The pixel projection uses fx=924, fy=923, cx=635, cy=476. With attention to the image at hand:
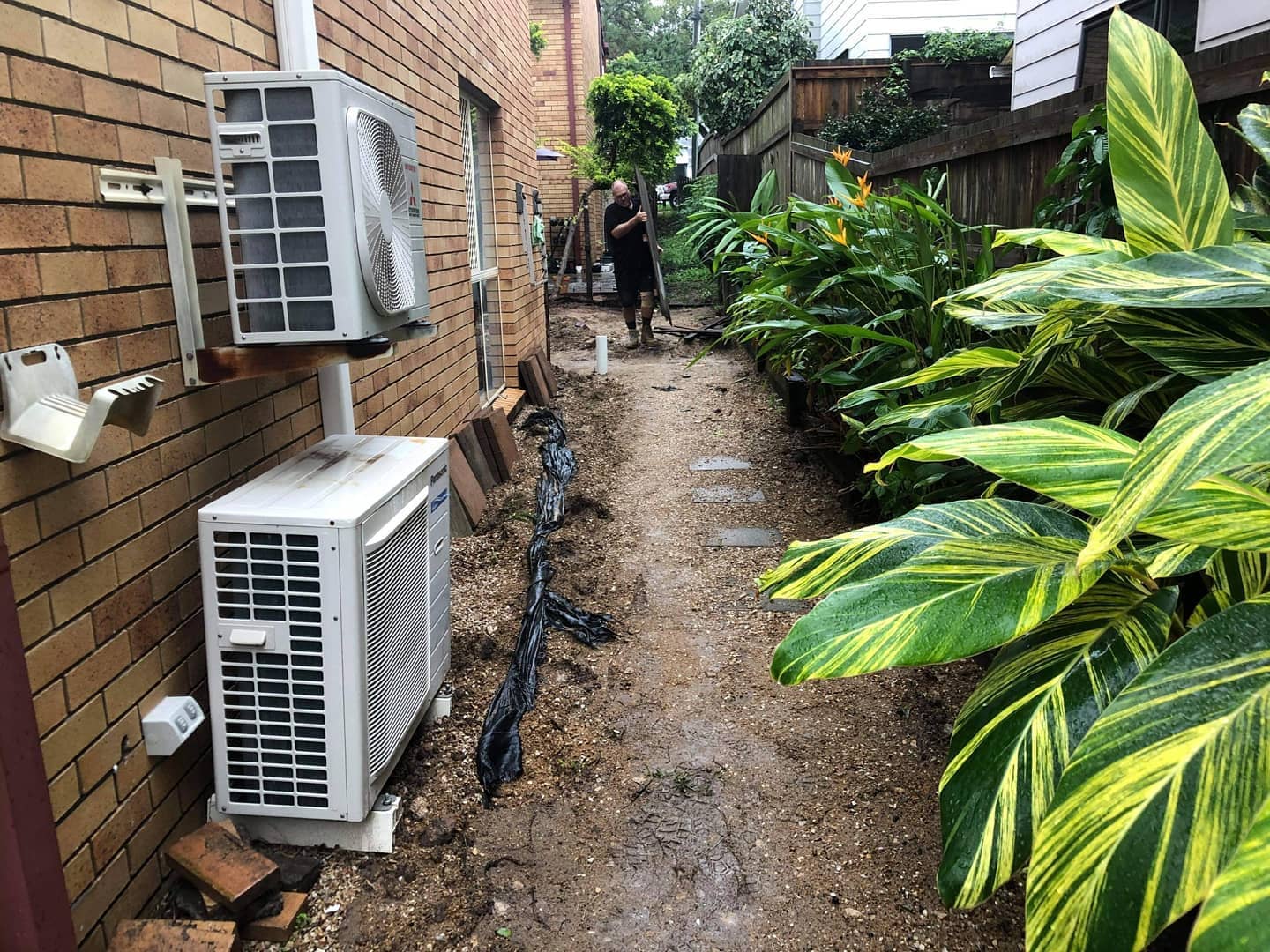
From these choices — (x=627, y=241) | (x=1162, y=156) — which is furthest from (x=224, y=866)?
(x=627, y=241)

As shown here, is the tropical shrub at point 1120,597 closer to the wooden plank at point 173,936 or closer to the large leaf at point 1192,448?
the large leaf at point 1192,448

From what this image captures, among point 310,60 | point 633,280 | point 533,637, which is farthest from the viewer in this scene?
point 633,280

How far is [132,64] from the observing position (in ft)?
6.66

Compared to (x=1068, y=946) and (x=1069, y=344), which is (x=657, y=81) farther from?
(x=1068, y=946)

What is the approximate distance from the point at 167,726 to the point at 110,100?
4.47ft

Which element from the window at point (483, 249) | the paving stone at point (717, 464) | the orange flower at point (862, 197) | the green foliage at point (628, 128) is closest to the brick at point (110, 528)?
the orange flower at point (862, 197)

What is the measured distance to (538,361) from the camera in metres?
7.82

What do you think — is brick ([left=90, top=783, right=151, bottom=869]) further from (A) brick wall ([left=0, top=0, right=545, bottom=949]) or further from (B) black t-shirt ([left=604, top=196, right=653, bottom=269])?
(B) black t-shirt ([left=604, top=196, right=653, bottom=269])

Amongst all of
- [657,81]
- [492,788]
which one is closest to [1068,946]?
[492,788]

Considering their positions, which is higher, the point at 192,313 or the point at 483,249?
the point at 483,249

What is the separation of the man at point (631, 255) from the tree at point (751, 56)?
16.2ft

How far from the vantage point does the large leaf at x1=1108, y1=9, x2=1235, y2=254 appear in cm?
151

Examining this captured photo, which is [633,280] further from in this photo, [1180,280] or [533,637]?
[1180,280]

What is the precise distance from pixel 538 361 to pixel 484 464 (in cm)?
263
